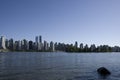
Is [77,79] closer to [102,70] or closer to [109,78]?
[109,78]

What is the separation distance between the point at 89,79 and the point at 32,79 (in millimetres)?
12474

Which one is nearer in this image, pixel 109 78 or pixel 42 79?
pixel 42 79

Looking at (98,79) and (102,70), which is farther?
(102,70)

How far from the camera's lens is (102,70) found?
2207 inches

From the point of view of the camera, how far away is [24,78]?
4534cm

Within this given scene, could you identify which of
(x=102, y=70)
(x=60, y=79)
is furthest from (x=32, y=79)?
(x=102, y=70)

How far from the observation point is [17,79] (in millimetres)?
44406

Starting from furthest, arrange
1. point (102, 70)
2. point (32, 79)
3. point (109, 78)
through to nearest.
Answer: point (102, 70), point (109, 78), point (32, 79)

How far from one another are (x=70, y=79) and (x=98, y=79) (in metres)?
6.39

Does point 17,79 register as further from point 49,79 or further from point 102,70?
point 102,70

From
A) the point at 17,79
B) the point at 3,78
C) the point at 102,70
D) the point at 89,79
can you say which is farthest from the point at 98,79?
the point at 3,78

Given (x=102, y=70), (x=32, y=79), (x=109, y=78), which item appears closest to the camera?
(x=32, y=79)

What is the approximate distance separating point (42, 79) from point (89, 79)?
407 inches

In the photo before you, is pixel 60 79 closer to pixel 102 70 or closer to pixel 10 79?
pixel 10 79
